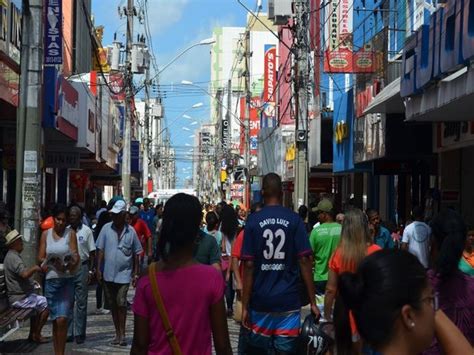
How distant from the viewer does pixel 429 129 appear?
21.8 meters

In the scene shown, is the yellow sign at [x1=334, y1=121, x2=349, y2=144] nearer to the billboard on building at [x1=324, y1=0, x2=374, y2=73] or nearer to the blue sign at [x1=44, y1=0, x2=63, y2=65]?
the billboard on building at [x1=324, y1=0, x2=374, y2=73]

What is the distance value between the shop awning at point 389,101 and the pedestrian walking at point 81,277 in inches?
310

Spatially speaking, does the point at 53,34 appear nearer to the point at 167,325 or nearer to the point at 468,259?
the point at 468,259

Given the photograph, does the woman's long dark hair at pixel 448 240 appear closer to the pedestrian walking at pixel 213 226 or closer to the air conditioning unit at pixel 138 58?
the pedestrian walking at pixel 213 226

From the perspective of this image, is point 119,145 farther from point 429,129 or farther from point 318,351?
point 318,351

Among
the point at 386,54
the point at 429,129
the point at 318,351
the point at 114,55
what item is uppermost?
the point at 114,55

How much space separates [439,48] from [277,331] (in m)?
7.23

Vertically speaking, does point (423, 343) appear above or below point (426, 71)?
below

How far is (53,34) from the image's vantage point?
20859mm

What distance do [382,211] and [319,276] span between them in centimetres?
1994

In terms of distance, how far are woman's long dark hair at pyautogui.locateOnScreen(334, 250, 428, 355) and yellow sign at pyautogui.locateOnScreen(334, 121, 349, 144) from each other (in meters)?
25.0

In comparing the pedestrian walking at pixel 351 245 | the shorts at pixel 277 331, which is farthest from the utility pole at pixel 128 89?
the shorts at pixel 277 331

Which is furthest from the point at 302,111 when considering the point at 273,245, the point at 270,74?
the point at 270,74

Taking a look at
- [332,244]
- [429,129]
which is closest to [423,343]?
[332,244]
